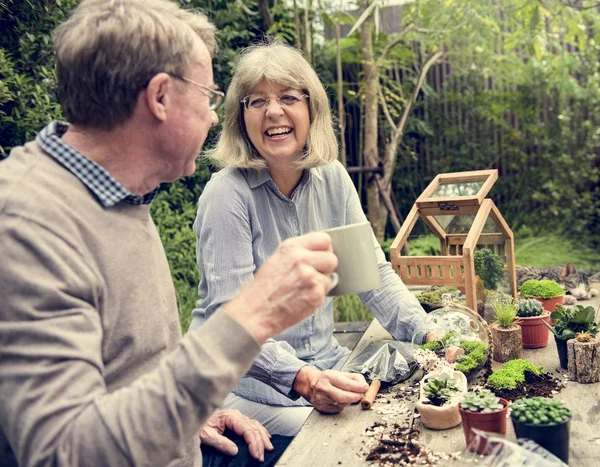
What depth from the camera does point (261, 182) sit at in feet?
7.52

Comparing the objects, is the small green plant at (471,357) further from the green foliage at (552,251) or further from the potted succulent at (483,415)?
the green foliage at (552,251)

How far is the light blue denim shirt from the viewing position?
6.82 ft

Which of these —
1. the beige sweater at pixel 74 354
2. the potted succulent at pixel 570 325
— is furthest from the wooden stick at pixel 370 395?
the beige sweater at pixel 74 354

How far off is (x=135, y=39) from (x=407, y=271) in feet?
4.91

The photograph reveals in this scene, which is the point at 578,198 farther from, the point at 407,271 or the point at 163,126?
the point at 163,126

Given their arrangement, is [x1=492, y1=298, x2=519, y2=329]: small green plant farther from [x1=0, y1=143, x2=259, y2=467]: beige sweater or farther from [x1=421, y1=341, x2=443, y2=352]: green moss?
[x1=0, y1=143, x2=259, y2=467]: beige sweater

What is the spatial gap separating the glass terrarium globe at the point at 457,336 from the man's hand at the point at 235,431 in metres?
0.56

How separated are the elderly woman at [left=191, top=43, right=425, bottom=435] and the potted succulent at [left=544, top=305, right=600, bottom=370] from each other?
482 millimetres

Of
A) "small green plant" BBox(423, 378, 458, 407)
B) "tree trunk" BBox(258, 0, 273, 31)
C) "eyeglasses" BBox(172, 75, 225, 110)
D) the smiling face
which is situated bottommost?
"small green plant" BBox(423, 378, 458, 407)

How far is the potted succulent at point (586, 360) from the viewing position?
5.61ft

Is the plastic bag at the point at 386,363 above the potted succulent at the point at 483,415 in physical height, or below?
below

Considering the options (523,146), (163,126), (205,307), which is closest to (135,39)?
(163,126)

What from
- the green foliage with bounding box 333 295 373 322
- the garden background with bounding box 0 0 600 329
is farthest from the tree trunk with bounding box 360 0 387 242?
the green foliage with bounding box 333 295 373 322

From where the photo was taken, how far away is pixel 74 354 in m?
1.00
